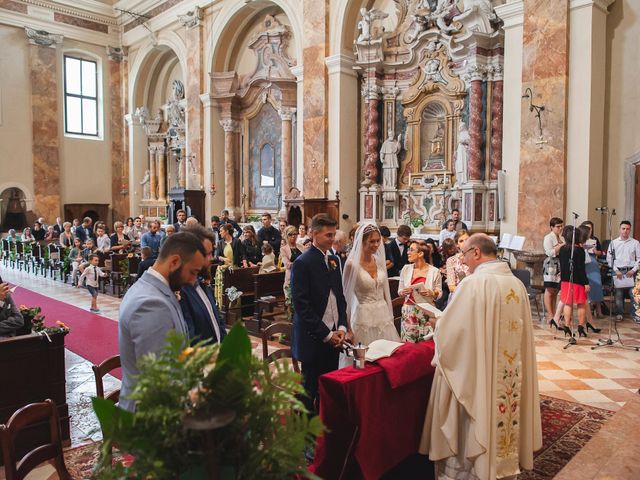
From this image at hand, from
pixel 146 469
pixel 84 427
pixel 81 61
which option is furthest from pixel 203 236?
pixel 81 61

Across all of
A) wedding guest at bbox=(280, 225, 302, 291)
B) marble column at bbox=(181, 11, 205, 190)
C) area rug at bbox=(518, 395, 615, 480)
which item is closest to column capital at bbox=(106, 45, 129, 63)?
marble column at bbox=(181, 11, 205, 190)

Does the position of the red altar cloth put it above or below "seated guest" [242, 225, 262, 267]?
below

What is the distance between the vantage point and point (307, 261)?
4137 mm

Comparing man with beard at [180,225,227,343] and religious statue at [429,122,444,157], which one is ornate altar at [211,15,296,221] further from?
man with beard at [180,225,227,343]

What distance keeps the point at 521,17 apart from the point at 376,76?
442cm

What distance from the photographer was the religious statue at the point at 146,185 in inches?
913

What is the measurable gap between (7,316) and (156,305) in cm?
308

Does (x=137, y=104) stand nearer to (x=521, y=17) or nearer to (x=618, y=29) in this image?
(x=521, y=17)

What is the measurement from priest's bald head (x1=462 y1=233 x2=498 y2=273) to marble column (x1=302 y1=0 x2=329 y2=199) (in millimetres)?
11204

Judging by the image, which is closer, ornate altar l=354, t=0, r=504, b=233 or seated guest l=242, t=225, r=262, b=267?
seated guest l=242, t=225, r=262, b=267

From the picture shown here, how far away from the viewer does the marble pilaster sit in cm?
1877

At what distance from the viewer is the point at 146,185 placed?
23344mm

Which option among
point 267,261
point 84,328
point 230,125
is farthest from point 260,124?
point 84,328

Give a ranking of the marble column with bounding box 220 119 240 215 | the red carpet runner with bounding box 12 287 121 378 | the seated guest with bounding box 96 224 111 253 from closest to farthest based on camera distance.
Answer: the red carpet runner with bounding box 12 287 121 378, the seated guest with bounding box 96 224 111 253, the marble column with bounding box 220 119 240 215
